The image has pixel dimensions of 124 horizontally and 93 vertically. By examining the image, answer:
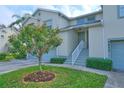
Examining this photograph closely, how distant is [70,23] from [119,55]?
39.3 feet

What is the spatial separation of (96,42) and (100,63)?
8.44 feet

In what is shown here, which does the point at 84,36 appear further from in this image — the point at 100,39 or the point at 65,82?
the point at 65,82

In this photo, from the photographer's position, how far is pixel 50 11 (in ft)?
86.5

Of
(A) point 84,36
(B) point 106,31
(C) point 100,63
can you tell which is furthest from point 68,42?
(C) point 100,63

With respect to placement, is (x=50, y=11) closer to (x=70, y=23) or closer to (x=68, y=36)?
(x=70, y=23)

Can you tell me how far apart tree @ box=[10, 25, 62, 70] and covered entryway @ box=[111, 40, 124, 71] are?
6.33m

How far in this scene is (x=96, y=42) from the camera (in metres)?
18.6

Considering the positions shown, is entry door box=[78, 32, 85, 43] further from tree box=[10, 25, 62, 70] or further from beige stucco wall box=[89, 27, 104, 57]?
tree box=[10, 25, 62, 70]

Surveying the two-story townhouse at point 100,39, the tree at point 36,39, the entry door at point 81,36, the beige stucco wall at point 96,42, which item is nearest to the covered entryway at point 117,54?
the two-story townhouse at point 100,39

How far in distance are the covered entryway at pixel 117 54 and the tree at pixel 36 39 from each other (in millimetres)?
6329

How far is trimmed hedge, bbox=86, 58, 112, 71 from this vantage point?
16203mm

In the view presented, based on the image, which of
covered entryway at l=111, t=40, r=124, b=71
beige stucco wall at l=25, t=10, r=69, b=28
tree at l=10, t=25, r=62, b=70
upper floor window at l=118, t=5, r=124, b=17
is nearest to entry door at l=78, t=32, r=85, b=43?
beige stucco wall at l=25, t=10, r=69, b=28

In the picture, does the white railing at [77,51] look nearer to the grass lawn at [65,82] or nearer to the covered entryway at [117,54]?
the covered entryway at [117,54]
